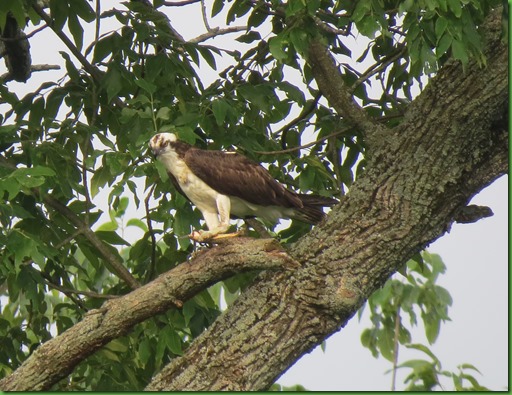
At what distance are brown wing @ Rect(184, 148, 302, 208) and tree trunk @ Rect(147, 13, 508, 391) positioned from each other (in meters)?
1.12

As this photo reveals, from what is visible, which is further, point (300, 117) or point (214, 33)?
point (214, 33)

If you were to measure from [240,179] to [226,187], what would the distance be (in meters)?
0.14

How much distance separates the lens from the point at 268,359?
6.10 meters

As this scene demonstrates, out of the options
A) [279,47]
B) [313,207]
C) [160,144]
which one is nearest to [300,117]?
[313,207]

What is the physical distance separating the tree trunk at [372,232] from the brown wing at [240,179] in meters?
1.12

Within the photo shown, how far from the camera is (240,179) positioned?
7406 mm

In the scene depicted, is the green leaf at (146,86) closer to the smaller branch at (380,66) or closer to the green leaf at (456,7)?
the smaller branch at (380,66)

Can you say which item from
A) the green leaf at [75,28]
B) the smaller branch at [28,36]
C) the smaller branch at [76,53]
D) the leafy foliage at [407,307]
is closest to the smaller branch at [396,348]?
the leafy foliage at [407,307]

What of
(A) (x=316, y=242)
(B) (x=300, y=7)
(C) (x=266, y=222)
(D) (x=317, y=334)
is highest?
(B) (x=300, y=7)

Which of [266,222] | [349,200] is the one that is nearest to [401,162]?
[349,200]

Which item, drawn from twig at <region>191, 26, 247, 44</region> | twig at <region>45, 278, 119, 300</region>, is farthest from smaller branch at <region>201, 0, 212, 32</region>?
twig at <region>45, 278, 119, 300</region>

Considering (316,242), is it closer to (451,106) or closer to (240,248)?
(240,248)

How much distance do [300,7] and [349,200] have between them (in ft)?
3.63

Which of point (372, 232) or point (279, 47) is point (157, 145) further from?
point (372, 232)
